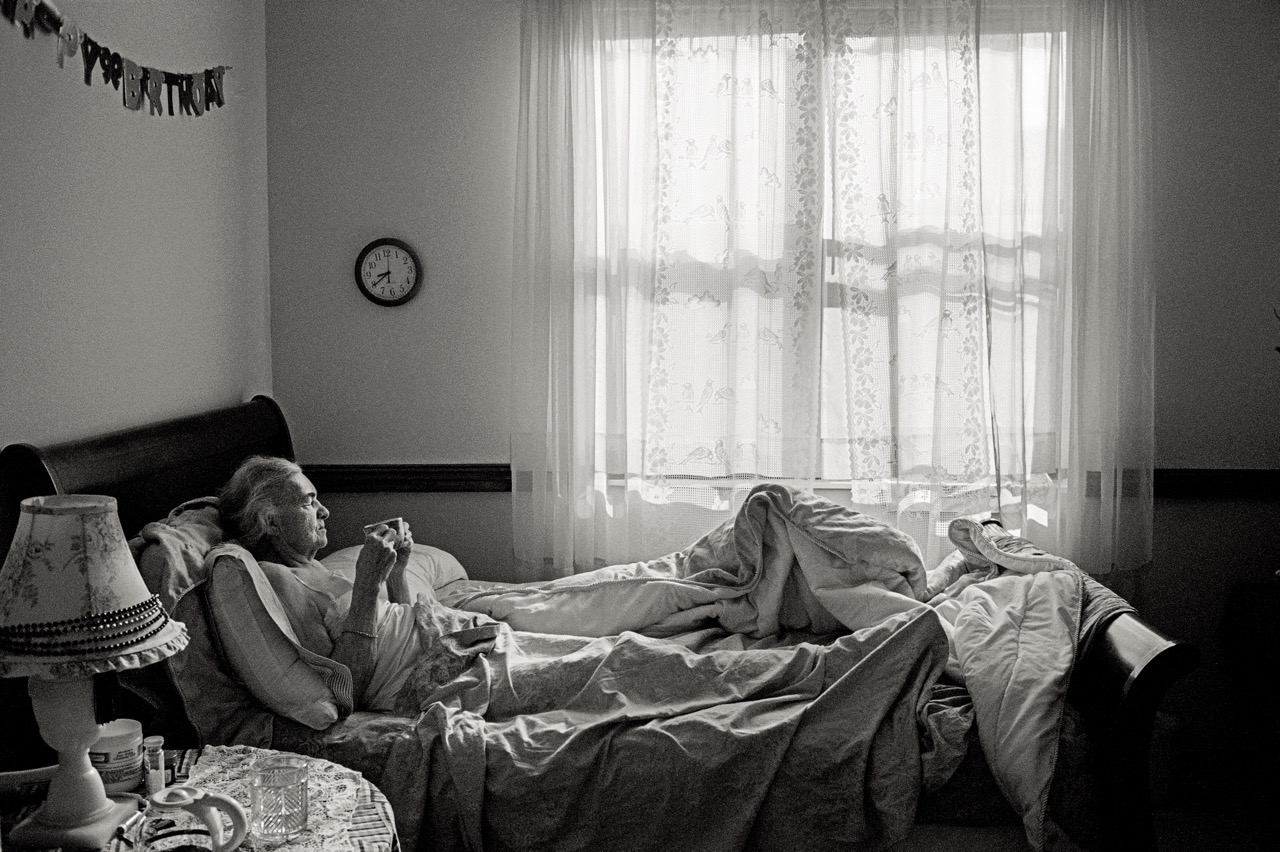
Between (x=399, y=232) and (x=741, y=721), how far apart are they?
2221mm

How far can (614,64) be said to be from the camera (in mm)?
3566

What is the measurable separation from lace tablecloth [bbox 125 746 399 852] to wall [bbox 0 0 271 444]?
2.88ft

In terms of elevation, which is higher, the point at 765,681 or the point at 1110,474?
the point at 1110,474

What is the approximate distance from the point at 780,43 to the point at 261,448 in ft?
6.98

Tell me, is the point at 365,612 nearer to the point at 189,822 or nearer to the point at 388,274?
the point at 189,822

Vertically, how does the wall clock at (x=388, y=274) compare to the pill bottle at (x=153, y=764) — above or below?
above

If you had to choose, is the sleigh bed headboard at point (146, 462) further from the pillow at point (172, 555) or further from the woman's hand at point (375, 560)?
the woman's hand at point (375, 560)

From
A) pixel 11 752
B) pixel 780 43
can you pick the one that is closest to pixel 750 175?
pixel 780 43

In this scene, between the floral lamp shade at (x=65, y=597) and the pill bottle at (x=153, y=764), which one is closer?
the floral lamp shade at (x=65, y=597)

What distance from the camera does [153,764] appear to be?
169cm

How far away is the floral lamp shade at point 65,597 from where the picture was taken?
141 cm

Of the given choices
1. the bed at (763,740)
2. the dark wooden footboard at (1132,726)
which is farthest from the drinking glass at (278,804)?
the dark wooden footboard at (1132,726)

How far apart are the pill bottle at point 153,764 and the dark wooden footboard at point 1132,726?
1761mm

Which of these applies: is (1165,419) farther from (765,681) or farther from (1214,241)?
(765,681)
